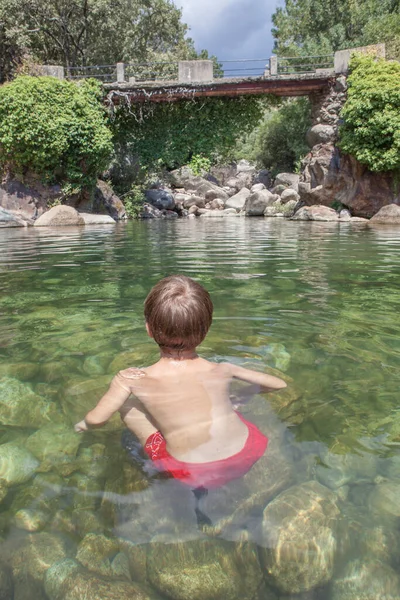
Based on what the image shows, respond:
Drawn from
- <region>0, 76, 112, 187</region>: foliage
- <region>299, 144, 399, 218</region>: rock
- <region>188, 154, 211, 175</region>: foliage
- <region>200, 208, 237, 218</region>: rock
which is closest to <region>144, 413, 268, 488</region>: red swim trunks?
<region>0, 76, 112, 187</region>: foliage

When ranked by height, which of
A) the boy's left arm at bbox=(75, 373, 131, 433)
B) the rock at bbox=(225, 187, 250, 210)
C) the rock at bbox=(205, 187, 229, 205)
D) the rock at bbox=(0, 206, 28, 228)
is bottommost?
the boy's left arm at bbox=(75, 373, 131, 433)

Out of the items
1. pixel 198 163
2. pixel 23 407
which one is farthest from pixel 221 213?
pixel 23 407

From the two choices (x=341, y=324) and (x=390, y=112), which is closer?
(x=341, y=324)

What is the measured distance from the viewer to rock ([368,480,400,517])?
172cm

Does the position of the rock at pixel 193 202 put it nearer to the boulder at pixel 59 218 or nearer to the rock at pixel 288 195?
the rock at pixel 288 195

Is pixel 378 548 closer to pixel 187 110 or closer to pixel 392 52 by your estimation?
pixel 187 110

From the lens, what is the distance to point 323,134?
1983 centimetres

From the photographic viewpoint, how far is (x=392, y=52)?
82.4ft

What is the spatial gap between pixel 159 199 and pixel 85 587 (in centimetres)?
2540

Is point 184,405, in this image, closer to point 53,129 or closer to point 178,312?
point 178,312

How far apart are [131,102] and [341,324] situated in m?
19.1

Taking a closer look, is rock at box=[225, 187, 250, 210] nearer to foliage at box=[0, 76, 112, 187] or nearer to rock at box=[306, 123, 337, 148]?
rock at box=[306, 123, 337, 148]

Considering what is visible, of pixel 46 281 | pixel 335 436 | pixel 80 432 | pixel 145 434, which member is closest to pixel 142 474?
pixel 145 434

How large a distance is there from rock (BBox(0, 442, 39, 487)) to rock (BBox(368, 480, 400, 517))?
1464 mm
